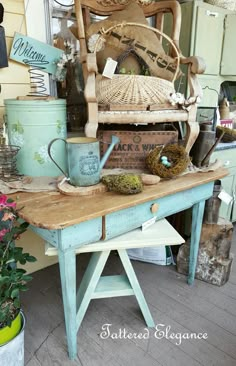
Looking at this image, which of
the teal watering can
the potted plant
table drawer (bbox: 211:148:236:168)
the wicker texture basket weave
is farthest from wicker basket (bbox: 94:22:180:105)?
table drawer (bbox: 211:148:236:168)

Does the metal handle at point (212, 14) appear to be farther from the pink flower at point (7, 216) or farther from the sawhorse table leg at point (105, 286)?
the pink flower at point (7, 216)

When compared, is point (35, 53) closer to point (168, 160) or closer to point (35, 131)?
point (35, 131)

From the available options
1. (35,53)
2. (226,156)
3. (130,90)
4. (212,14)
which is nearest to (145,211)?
(130,90)

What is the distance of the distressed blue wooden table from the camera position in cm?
101

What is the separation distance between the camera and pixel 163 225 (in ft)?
4.57

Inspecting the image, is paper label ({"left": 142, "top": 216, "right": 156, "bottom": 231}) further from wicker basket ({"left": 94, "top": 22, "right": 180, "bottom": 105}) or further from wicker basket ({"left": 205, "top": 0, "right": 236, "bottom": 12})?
wicker basket ({"left": 205, "top": 0, "right": 236, "bottom": 12})

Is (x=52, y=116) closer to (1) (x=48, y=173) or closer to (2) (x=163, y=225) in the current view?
(1) (x=48, y=173)

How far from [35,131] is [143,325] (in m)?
1.11

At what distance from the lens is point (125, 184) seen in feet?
3.84

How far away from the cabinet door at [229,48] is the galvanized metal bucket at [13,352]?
7.89ft

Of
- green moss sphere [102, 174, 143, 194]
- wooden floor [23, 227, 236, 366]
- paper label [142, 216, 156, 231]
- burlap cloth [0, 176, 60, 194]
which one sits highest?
green moss sphere [102, 174, 143, 194]

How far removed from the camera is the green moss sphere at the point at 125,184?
117 cm

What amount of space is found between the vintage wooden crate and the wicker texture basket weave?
5.9 inches

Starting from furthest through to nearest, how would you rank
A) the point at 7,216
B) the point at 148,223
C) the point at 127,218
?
the point at 148,223 < the point at 127,218 < the point at 7,216
